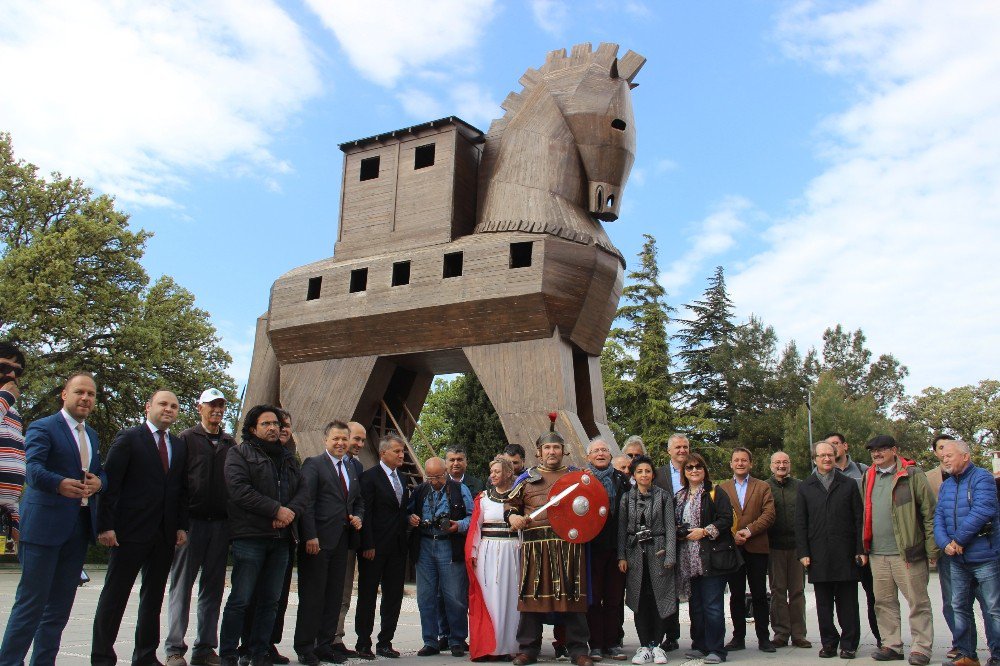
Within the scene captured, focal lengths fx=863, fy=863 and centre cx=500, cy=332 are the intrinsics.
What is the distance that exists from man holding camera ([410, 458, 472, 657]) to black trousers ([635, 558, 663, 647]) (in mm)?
1749

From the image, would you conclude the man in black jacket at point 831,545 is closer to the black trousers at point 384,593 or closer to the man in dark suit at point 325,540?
the black trousers at point 384,593

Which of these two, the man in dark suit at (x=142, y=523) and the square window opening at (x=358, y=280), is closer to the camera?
the man in dark suit at (x=142, y=523)

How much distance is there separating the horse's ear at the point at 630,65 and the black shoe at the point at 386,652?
12.1m

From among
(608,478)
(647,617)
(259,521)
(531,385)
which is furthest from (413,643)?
(531,385)

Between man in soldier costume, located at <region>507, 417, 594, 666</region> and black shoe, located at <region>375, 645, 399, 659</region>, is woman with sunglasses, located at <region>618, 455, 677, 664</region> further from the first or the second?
black shoe, located at <region>375, 645, 399, 659</region>

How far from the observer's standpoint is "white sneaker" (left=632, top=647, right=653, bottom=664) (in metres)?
7.28

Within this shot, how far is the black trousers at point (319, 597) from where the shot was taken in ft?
23.7

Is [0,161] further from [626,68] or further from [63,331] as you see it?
[626,68]

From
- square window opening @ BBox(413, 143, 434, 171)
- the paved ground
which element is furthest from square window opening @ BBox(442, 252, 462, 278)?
the paved ground

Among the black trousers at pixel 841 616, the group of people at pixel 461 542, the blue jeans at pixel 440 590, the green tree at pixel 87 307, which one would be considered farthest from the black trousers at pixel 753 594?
the green tree at pixel 87 307

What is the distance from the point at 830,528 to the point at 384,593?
4232 millimetres

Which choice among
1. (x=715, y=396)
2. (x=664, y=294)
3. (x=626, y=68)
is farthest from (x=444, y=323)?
(x=715, y=396)

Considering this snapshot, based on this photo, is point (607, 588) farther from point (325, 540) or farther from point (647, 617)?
point (325, 540)

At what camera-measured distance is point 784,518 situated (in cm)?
877
